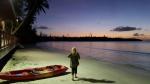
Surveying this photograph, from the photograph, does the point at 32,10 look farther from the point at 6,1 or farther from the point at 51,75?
the point at 51,75

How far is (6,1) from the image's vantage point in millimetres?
22891

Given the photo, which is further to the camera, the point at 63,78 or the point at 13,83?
the point at 63,78

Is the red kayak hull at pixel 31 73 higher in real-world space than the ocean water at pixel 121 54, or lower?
higher

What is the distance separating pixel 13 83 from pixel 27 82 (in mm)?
626

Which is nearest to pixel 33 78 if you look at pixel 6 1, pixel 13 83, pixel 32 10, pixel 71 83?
pixel 13 83

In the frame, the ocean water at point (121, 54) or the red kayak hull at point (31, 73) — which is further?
the ocean water at point (121, 54)

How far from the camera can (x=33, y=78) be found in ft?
39.7

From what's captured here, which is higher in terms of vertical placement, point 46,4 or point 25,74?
point 46,4

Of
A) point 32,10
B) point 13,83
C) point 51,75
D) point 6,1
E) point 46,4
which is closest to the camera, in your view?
point 13,83

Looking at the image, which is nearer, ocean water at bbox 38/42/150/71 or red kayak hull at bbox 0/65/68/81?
red kayak hull at bbox 0/65/68/81

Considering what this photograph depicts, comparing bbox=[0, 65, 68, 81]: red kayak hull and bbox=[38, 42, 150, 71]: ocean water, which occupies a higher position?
bbox=[0, 65, 68, 81]: red kayak hull

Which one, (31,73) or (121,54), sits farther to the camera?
(121,54)

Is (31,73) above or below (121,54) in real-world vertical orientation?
above

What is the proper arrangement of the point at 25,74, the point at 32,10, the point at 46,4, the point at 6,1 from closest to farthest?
the point at 25,74, the point at 6,1, the point at 32,10, the point at 46,4
